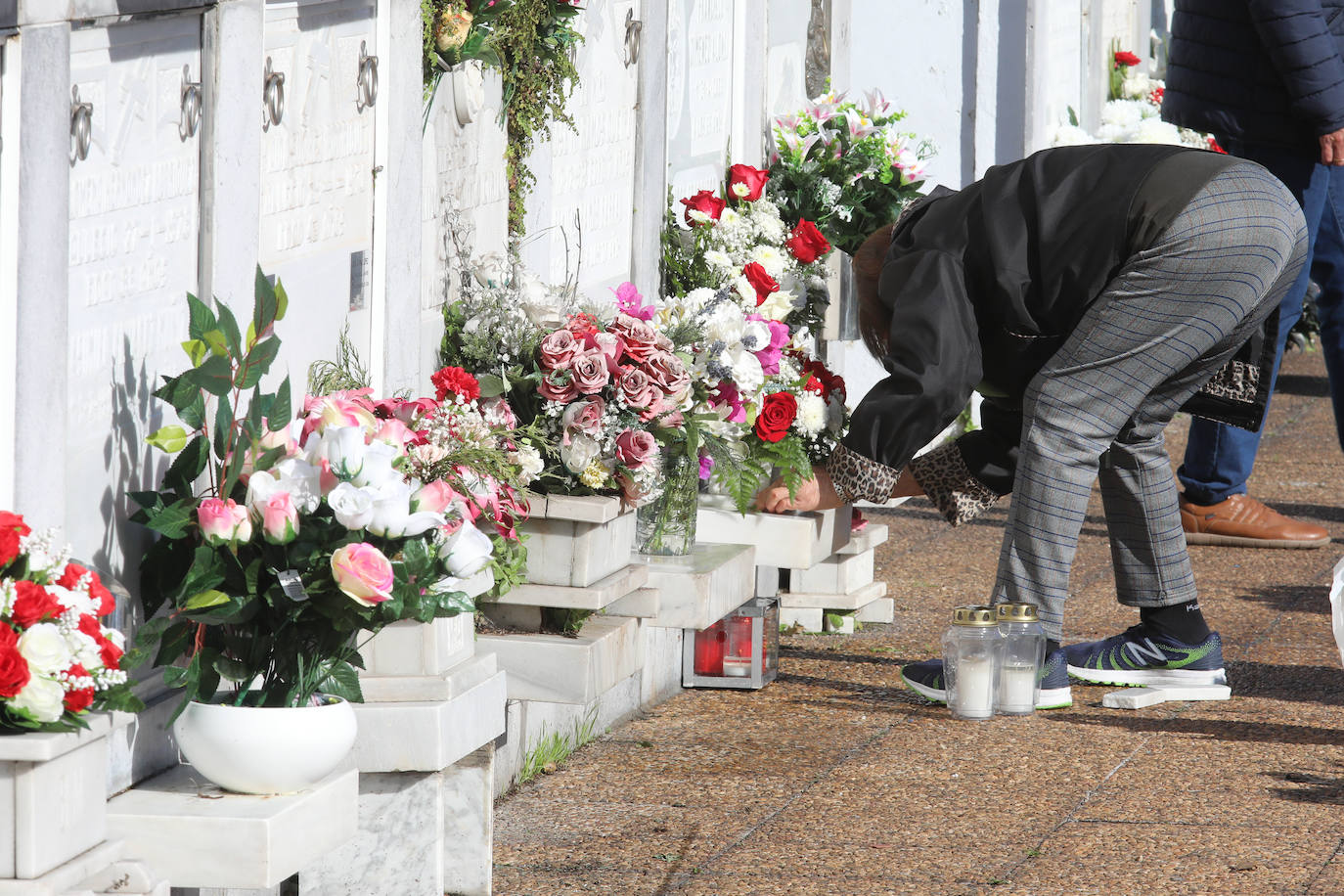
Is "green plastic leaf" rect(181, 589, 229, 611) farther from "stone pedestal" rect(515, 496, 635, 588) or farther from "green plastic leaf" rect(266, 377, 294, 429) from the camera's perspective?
"stone pedestal" rect(515, 496, 635, 588)

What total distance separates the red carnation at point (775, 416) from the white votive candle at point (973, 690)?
2.34 feet

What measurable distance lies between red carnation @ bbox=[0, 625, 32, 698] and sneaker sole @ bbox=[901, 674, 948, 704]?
9.67ft

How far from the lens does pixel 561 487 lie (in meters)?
3.95

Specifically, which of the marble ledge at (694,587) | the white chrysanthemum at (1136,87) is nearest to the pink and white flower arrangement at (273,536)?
the marble ledge at (694,587)

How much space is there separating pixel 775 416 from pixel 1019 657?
828 mm

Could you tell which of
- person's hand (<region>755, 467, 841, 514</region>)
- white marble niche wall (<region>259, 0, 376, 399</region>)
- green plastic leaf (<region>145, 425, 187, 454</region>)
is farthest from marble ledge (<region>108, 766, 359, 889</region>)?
person's hand (<region>755, 467, 841, 514</region>)

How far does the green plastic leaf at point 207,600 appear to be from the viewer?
2.72m

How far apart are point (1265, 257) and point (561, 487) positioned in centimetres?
173

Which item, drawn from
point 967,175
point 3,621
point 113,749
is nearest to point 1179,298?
point 113,749

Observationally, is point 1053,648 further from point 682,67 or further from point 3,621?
point 3,621

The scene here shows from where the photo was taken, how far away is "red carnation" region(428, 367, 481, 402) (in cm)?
371

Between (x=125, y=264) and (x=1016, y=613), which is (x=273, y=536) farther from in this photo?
(x=1016, y=613)

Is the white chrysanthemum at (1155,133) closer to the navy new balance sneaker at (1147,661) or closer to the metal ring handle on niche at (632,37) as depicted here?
the navy new balance sneaker at (1147,661)

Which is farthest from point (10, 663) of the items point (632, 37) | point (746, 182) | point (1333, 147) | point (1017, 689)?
point (1333, 147)
